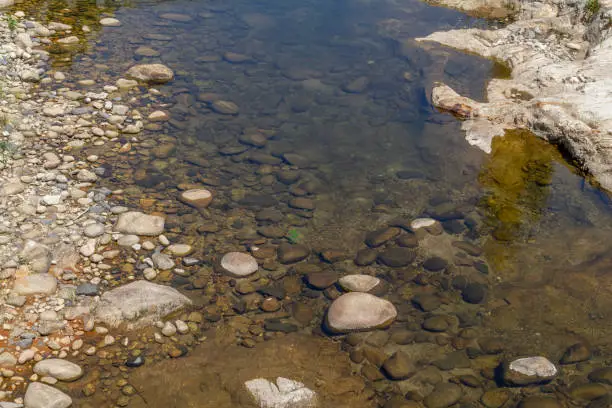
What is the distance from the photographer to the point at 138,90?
857 centimetres

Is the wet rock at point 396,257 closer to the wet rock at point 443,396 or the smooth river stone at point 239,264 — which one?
the smooth river stone at point 239,264

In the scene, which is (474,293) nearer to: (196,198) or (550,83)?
(196,198)

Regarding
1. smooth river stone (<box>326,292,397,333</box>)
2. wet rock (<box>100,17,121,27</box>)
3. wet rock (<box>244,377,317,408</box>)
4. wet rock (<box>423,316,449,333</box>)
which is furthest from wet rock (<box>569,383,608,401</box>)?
wet rock (<box>100,17,121,27</box>)

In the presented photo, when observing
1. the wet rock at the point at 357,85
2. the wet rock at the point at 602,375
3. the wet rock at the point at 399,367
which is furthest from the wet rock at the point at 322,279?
the wet rock at the point at 357,85

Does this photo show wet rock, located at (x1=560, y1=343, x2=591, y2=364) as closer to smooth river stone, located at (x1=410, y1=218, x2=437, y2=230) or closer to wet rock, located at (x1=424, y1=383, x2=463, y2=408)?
wet rock, located at (x1=424, y1=383, x2=463, y2=408)

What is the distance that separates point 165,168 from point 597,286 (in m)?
4.99

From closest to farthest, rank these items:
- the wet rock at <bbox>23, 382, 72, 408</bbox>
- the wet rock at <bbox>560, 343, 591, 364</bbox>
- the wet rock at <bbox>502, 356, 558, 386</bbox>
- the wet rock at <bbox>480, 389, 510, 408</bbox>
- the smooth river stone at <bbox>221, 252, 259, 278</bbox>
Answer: the wet rock at <bbox>23, 382, 72, 408</bbox>, the wet rock at <bbox>480, 389, 510, 408</bbox>, the wet rock at <bbox>502, 356, 558, 386</bbox>, the wet rock at <bbox>560, 343, 591, 364</bbox>, the smooth river stone at <bbox>221, 252, 259, 278</bbox>

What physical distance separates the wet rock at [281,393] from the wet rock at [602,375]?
2316mm

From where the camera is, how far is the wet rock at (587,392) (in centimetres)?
460

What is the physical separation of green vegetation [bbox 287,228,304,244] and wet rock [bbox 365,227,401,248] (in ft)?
2.41

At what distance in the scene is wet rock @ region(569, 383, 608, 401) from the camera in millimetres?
4604

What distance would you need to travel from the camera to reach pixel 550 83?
28.9 ft

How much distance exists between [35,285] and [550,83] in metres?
7.56

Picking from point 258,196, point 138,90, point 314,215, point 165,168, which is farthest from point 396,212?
point 138,90
